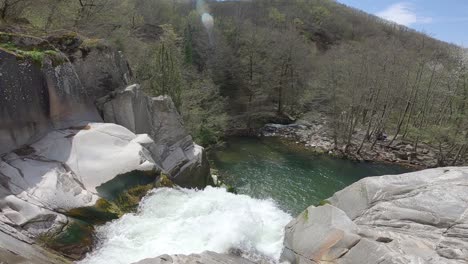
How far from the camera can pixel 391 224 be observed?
8219 millimetres

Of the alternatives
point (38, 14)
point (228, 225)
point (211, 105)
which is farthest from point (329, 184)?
point (38, 14)

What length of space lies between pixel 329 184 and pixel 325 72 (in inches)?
713

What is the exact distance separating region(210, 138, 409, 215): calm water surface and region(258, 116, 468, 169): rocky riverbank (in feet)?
4.22

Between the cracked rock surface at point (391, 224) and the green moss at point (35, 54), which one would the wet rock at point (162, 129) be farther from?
the cracked rock surface at point (391, 224)

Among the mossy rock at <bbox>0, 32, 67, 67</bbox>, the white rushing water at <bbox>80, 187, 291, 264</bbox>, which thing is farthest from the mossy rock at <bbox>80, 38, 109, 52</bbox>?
the white rushing water at <bbox>80, 187, 291, 264</bbox>

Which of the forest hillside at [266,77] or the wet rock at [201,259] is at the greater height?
the forest hillside at [266,77]

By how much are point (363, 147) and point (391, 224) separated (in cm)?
2342

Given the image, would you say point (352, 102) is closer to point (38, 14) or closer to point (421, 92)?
point (421, 92)

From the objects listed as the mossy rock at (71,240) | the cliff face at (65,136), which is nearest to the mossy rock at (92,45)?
the cliff face at (65,136)

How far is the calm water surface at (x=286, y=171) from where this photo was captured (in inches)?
770

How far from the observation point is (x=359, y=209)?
29.8ft

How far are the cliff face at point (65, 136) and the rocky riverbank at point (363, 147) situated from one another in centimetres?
Result: 1781

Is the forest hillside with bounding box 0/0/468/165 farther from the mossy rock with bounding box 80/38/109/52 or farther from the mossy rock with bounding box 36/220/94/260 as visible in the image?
the mossy rock with bounding box 36/220/94/260

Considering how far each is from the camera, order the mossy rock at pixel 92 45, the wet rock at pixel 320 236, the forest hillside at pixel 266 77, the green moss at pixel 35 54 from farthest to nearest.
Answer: the forest hillside at pixel 266 77, the mossy rock at pixel 92 45, the green moss at pixel 35 54, the wet rock at pixel 320 236
